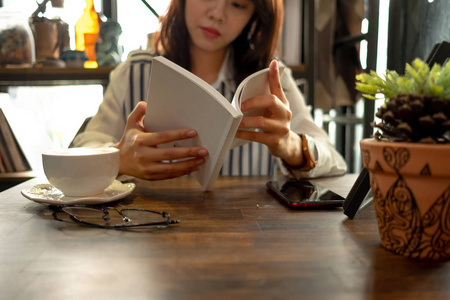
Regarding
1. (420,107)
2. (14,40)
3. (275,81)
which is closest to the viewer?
(420,107)

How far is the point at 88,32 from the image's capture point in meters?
1.77

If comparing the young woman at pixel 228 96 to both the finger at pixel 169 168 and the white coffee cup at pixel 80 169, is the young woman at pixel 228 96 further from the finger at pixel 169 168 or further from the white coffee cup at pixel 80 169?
the white coffee cup at pixel 80 169

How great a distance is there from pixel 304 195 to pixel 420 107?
0.36m

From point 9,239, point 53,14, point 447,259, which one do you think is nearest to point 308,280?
point 447,259

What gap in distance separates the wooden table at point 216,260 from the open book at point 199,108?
13cm

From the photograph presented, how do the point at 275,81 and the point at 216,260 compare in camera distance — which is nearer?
the point at 216,260

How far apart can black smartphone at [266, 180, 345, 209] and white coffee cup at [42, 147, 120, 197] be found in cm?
32

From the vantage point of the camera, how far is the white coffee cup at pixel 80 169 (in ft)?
2.02

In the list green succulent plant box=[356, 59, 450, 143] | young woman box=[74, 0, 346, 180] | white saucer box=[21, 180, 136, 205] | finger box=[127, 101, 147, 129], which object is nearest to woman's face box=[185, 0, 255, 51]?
young woman box=[74, 0, 346, 180]

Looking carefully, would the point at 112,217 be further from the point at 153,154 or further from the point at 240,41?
the point at 240,41

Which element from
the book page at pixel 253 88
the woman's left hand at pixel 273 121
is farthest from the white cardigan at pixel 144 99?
the book page at pixel 253 88

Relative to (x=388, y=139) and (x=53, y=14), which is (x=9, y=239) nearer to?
(x=388, y=139)

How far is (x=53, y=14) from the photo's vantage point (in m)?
1.83

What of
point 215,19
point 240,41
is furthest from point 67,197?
point 240,41
